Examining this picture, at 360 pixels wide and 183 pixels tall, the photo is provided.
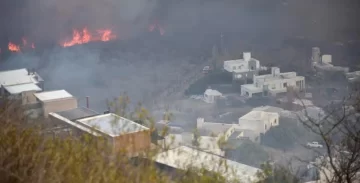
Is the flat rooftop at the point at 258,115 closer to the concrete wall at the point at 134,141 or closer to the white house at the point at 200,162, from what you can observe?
the white house at the point at 200,162

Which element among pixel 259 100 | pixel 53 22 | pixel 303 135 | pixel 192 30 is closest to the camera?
pixel 303 135

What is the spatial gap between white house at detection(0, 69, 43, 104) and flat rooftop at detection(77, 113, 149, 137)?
169 cm

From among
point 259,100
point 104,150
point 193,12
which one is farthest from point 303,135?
point 193,12

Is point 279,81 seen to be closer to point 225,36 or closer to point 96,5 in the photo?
point 225,36

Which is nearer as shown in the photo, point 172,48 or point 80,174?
point 80,174

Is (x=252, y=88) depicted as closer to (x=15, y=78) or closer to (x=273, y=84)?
(x=273, y=84)

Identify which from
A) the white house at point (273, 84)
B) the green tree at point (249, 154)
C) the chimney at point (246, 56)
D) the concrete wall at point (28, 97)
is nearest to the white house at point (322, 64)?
the white house at point (273, 84)

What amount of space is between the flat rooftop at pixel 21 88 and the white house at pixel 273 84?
397 cm

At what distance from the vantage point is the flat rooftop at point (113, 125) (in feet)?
16.1

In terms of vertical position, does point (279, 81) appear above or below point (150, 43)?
below

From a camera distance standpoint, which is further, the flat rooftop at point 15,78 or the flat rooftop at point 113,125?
the flat rooftop at point 15,78

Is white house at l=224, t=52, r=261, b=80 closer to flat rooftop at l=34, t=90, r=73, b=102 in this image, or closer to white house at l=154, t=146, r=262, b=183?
flat rooftop at l=34, t=90, r=73, b=102

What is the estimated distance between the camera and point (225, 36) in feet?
43.4

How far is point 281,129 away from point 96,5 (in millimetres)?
6575
